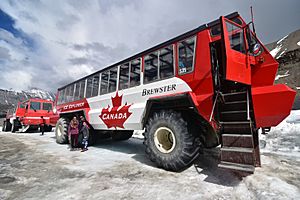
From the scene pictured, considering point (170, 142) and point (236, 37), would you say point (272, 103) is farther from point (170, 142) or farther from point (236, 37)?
point (170, 142)

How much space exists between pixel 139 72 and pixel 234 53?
8.90 feet

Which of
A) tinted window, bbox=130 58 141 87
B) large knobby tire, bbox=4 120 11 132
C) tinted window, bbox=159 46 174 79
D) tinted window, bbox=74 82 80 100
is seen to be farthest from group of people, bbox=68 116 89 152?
large knobby tire, bbox=4 120 11 132

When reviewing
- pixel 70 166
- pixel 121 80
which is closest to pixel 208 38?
pixel 121 80

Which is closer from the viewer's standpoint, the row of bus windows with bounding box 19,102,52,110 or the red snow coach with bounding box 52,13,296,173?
the red snow coach with bounding box 52,13,296,173

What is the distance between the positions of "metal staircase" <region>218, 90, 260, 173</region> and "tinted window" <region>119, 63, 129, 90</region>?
3.07 m

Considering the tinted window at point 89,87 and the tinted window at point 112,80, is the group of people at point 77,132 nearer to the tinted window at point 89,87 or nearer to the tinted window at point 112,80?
the tinted window at point 89,87

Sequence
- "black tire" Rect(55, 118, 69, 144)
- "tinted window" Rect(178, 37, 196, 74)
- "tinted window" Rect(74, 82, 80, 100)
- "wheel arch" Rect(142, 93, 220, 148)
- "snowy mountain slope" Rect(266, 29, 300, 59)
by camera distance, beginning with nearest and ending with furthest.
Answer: "wheel arch" Rect(142, 93, 220, 148) < "tinted window" Rect(178, 37, 196, 74) < "black tire" Rect(55, 118, 69, 144) < "tinted window" Rect(74, 82, 80, 100) < "snowy mountain slope" Rect(266, 29, 300, 59)

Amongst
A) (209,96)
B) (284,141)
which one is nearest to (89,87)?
(209,96)

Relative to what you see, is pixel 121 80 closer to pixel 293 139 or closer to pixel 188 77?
pixel 188 77

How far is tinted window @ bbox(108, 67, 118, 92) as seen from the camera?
20.0 feet

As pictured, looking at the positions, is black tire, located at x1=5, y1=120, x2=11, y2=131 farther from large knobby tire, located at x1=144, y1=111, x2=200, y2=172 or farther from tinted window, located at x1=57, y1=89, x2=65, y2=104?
large knobby tire, located at x1=144, y1=111, x2=200, y2=172

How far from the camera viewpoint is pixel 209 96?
348cm

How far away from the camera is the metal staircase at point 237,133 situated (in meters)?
2.87

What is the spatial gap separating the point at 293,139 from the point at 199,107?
5.36 meters
